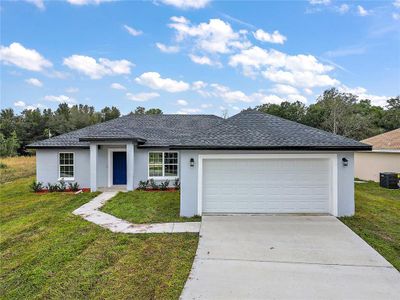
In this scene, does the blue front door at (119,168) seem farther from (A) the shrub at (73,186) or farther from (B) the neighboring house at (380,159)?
(B) the neighboring house at (380,159)

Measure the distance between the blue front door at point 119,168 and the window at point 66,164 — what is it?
241 cm

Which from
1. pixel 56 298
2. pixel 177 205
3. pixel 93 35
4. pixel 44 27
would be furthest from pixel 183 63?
pixel 56 298

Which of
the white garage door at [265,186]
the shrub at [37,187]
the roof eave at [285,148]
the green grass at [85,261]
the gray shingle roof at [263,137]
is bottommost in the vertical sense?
the green grass at [85,261]

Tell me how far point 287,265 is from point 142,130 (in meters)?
13.7

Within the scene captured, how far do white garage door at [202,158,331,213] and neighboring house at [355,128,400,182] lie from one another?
11.7m

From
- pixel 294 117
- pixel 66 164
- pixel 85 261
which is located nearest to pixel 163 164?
pixel 66 164

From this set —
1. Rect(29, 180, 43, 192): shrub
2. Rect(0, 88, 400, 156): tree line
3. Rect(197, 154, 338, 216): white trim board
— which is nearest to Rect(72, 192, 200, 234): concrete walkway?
Rect(197, 154, 338, 216): white trim board

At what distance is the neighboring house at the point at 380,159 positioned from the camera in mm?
16991

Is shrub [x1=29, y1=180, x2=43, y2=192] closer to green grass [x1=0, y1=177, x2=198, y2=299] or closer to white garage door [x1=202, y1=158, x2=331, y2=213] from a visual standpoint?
green grass [x1=0, y1=177, x2=198, y2=299]

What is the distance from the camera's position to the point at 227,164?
891 cm

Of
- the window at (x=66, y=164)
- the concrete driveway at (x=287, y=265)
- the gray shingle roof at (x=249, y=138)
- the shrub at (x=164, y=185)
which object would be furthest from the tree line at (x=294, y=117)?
the concrete driveway at (x=287, y=265)

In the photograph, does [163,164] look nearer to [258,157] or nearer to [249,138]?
[249,138]

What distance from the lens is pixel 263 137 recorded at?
9133 millimetres

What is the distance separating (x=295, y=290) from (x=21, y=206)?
1126cm
